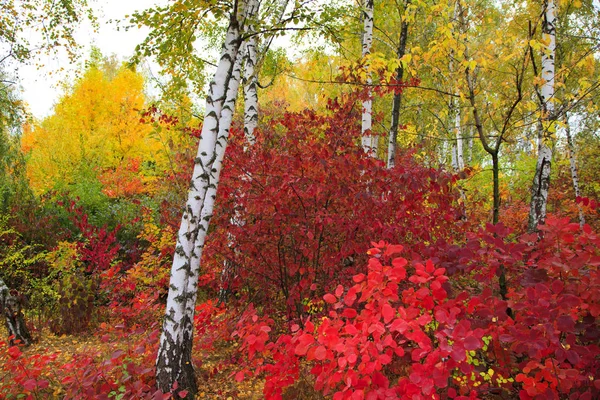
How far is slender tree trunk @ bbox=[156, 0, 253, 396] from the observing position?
113 inches

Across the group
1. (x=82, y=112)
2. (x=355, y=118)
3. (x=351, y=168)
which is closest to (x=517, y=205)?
(x=355, y=118)

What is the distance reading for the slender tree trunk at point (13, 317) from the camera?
15.1 feet

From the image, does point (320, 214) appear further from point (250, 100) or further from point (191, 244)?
point (250, 100)

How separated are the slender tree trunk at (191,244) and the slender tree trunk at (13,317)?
3061mm

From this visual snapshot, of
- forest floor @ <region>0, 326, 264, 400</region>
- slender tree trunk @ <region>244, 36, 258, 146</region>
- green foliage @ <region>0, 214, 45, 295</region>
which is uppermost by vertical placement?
slender tree trunk @ <region>244, 36, 258, 146</region>

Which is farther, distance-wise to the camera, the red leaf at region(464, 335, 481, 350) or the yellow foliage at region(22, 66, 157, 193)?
the yellow foliage at region(22, 66, 157, 193)

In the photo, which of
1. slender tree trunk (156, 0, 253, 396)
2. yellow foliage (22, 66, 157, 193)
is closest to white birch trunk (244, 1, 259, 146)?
slender tree trunk (156, 0, 253, 396)

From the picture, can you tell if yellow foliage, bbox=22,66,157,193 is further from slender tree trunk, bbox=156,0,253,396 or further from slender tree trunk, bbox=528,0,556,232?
slender tree trunk, bbox=528,0,556,232

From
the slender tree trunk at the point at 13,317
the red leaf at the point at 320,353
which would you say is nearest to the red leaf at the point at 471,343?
the red leaf at the point at 320,353

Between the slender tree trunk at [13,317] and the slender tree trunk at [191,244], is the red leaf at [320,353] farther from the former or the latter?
the slender tree trunk at [13,317]

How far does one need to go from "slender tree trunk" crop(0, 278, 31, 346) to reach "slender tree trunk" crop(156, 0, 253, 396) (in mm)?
3061

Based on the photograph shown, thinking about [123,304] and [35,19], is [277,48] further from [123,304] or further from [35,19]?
[123,304]

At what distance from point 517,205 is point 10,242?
12.3 m

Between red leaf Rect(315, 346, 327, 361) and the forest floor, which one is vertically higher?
red leaf Rect(315, 346, 327, 361)
